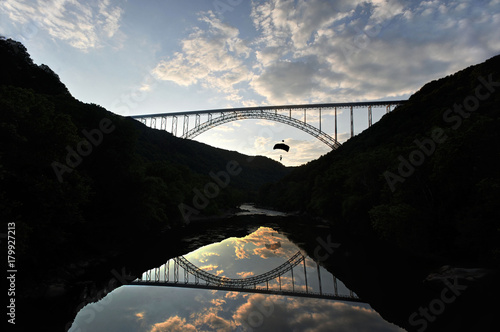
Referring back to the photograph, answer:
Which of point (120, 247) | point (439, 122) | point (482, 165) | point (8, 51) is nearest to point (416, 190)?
point (482, 165)

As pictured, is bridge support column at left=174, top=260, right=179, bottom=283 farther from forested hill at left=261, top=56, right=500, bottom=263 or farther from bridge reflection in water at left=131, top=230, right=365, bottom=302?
forested hill at left=261, top=56, right=500, bottom=263

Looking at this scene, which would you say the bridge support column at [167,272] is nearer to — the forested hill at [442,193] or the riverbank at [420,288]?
the riverbank at [420,288]

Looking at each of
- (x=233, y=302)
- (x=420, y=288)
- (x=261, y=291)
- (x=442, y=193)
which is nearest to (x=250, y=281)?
(x=261, y=291)

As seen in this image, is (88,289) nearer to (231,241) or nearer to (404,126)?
(231,241)

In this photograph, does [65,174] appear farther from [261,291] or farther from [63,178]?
[261,291]

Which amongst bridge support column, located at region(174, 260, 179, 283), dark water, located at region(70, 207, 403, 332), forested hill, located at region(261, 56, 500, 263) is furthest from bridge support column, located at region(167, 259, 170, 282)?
forested hill, located at region(261, 56, 500, 263)

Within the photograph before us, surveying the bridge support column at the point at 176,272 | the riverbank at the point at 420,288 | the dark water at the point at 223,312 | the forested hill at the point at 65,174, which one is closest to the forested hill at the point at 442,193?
the riverbank at the point at 420,288
